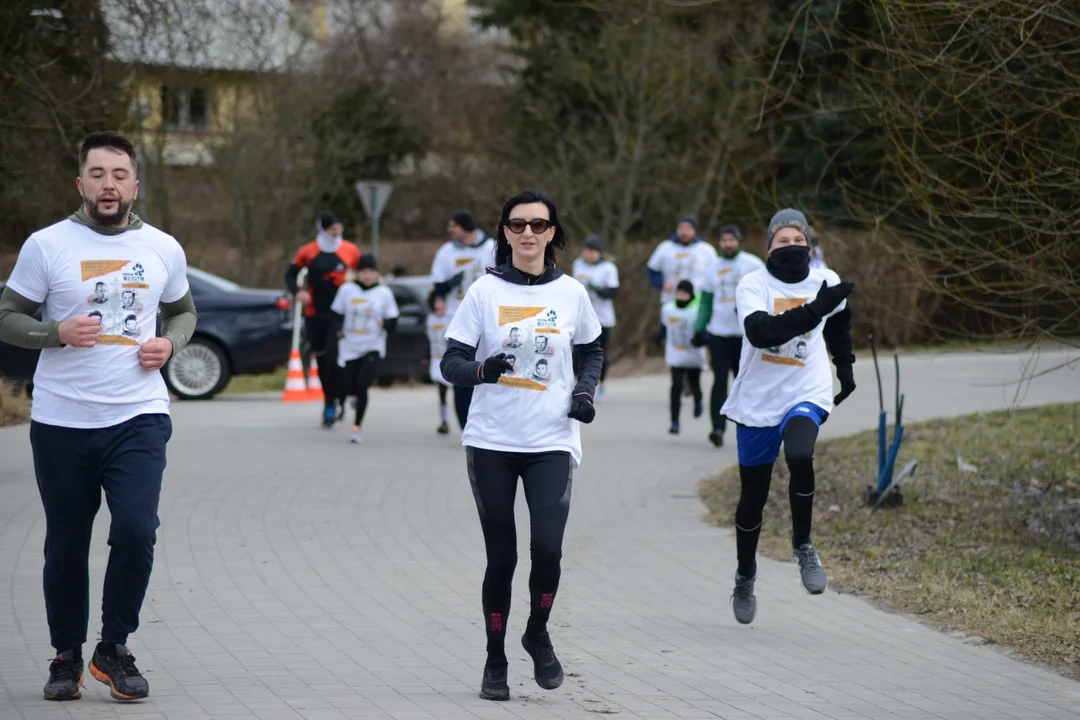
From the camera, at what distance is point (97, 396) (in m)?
5.56

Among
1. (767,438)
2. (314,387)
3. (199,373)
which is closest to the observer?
(767,438)

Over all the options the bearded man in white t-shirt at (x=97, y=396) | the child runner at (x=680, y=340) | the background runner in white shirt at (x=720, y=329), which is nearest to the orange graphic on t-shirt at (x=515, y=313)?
the bearded man in white t-shirt at (x=97, y=396)

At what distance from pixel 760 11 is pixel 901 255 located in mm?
2727

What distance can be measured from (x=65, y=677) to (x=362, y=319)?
9.20m

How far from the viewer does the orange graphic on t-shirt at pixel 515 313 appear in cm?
589

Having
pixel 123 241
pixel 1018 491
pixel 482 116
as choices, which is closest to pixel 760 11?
pixel 1018 491

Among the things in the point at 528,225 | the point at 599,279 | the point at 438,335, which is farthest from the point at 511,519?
the point at 599,279

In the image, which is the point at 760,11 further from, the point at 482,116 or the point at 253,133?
the point at 482,116

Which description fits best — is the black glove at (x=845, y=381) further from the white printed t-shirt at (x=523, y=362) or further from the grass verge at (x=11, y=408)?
the grass verge at (x=11, y=408)

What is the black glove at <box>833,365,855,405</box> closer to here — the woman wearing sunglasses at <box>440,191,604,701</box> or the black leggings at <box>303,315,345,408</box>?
the woman wearing sunglasses at <box>440,191,604,701</box>

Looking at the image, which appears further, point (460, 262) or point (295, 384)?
point (295, 384)

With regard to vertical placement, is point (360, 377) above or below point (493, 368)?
below

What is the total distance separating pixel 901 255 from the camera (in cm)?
1038

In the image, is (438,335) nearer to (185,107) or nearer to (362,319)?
(362,319)
